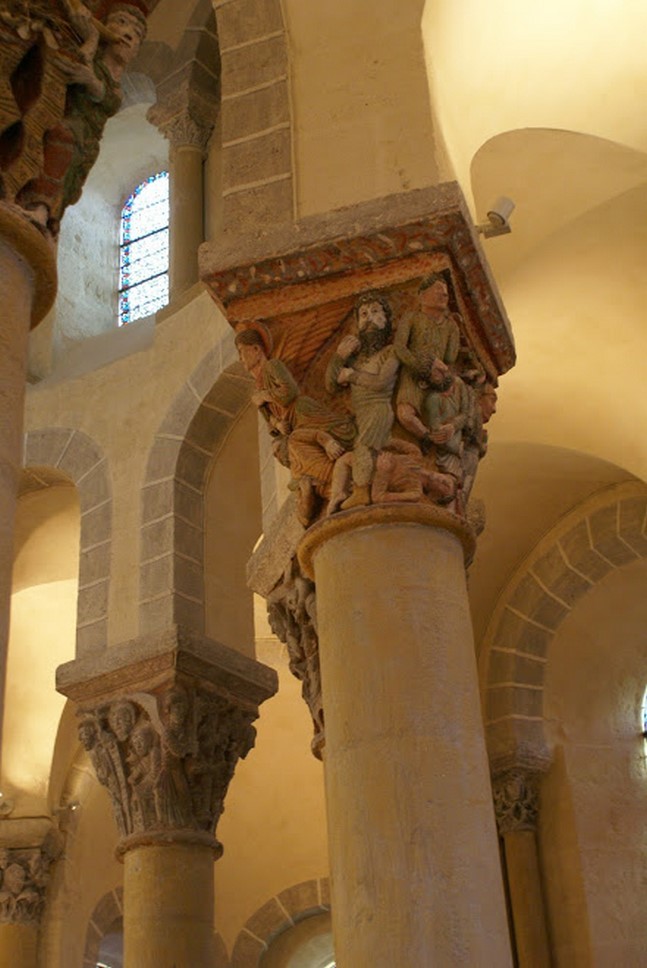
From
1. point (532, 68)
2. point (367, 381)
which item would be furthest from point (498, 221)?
point (367, 381)

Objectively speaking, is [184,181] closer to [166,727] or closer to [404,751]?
[166,727]

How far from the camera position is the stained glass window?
10758mm

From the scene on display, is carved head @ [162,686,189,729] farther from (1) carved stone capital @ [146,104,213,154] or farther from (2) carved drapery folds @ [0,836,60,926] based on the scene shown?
(1) carved stone capital @ [146,104,213,154]

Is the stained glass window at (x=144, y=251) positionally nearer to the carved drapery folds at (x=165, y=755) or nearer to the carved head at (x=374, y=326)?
the carved drapery folds at (x=165, y=755)

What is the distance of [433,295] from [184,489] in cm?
374

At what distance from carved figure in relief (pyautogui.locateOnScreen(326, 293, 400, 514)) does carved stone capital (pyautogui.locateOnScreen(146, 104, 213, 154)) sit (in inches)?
209

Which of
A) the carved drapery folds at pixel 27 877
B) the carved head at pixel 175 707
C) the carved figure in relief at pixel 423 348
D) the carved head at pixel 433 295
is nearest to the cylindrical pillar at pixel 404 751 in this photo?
the carved figure in relief at pixel 423 348

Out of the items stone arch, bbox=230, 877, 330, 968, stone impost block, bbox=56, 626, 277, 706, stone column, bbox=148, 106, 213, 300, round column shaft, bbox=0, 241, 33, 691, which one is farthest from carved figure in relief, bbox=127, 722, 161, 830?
stone arch, bbox=230, 877, 330, 968

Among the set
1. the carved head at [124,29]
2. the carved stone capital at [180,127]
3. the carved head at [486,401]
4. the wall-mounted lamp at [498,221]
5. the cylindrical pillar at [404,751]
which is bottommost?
the cylindrical pillar at [404,751]

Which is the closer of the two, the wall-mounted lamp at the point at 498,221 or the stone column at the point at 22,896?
the wall-mounted lamp at the point at 498,221

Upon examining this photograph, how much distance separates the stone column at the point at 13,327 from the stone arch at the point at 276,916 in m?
9.13

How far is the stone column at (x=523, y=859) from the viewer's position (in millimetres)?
9078

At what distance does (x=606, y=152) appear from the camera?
257 inches

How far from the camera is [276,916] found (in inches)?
468
